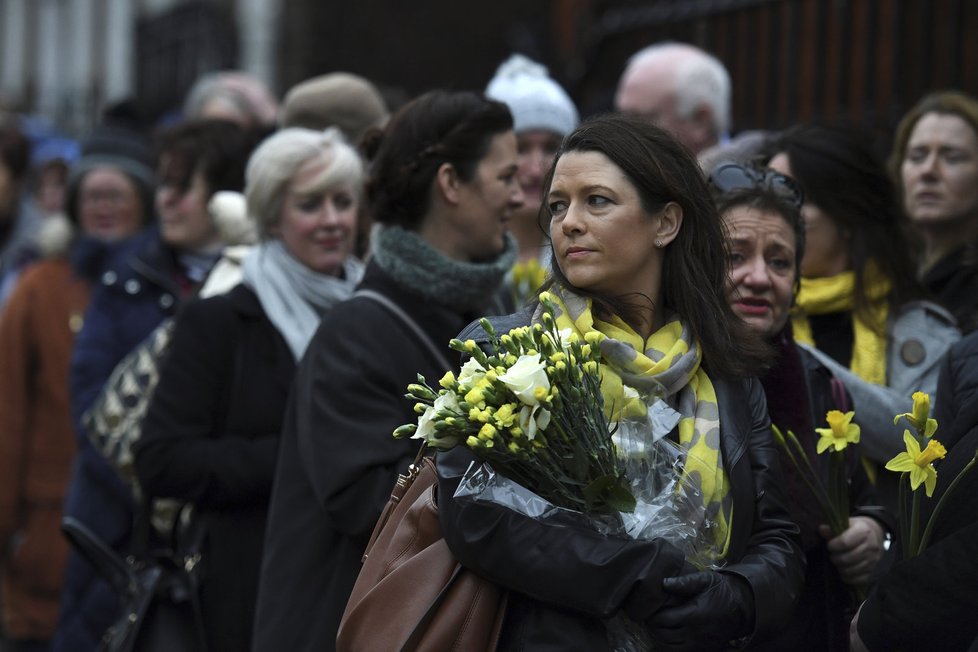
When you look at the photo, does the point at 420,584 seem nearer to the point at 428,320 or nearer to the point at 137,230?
the point at 428,320

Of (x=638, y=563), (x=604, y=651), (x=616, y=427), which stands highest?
(x=616, y=427)

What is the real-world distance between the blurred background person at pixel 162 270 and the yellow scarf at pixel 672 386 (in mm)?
2760

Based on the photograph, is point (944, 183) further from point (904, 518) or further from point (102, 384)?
point (102, 384)

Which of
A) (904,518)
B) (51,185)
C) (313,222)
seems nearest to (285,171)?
(313,222)

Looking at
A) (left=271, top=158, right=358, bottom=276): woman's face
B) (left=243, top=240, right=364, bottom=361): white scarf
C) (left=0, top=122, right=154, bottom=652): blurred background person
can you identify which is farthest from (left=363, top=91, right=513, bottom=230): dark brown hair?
(left=0, top=122, right=154, bottom=652): blurred background person

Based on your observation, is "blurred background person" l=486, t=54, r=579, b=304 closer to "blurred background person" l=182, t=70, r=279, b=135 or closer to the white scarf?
the white scarf

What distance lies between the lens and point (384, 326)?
396 centimetres

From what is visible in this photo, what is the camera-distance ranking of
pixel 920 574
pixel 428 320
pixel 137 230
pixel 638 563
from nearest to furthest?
pixel 638 563 → pixel 920 574 → pixel 428 320 → pixel 137 230

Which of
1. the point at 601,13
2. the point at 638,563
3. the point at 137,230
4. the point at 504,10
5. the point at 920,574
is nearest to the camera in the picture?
the point at 638,563

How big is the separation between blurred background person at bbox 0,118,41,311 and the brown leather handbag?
573 cm

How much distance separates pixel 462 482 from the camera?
2996mm

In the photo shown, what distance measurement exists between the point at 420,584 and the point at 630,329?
67cm

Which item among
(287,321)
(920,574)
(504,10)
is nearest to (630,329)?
(920,574)

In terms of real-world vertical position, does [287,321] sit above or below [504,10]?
below
